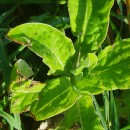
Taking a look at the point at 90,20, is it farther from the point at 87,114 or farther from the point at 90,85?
the point at 87,114

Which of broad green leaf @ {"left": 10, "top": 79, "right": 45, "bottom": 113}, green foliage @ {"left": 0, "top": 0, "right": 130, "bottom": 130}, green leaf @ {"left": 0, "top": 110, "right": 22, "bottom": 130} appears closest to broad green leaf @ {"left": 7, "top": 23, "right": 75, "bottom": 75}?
green foliage @ {"left": 0, "top": 0, "right": 130, "bottom": 130}

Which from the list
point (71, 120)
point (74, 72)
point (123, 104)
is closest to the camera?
point (74, 72)

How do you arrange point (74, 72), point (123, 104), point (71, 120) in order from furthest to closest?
point (123, 104) < point (71, 120) < point (74, 72)

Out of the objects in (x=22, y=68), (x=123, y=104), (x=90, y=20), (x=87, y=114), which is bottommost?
(x=123, y=104)

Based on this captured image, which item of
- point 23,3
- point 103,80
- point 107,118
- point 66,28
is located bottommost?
point 107,118

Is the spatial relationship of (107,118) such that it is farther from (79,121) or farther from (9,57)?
(9,57)

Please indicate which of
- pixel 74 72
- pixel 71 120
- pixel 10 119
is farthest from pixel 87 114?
pixel 10 119

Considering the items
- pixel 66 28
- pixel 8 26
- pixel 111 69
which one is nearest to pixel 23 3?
pixel 8 26

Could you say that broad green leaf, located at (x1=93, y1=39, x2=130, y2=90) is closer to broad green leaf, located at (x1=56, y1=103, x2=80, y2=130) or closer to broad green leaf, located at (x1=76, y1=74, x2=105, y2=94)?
broad green leaf, located at (x1=76, y1=74, x2=105, y2=94)
